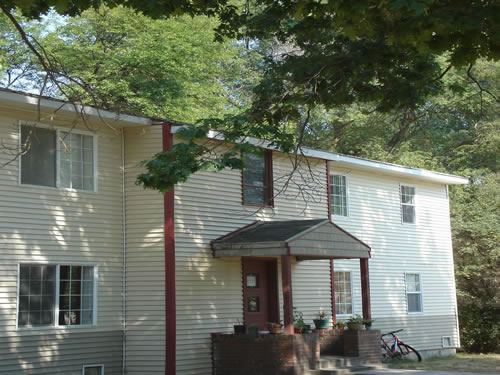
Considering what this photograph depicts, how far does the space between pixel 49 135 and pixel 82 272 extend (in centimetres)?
282

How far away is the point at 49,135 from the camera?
1414 centimetres

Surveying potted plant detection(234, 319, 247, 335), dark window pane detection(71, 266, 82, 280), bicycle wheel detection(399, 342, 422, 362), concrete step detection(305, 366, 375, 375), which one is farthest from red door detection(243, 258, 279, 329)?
bicycle wheel detection(399, 342, 422, 362)

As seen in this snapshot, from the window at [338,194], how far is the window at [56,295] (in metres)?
8.29

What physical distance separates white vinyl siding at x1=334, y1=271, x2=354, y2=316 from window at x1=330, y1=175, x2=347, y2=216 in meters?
1.79

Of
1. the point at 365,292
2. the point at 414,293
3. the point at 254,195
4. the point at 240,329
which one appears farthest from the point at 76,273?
the point at 414,293

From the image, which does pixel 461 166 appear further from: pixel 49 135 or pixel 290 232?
pixel 49 135

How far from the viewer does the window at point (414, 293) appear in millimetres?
22219

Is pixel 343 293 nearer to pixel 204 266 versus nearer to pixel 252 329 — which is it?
pixel 252 329

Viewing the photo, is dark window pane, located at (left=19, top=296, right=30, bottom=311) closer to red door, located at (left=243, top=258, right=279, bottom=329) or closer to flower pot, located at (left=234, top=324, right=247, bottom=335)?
flower pot, located at (left=234, top=324, right=247, bottom=335)

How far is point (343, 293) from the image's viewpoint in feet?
65.8

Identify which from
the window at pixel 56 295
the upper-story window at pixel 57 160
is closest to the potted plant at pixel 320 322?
the window at pixel 56 295

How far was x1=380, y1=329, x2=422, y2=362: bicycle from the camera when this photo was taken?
63.8 ft

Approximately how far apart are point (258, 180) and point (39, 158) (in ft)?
18.3

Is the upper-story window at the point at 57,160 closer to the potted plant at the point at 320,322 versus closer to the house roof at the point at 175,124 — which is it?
the house roof at the point at 175,124
